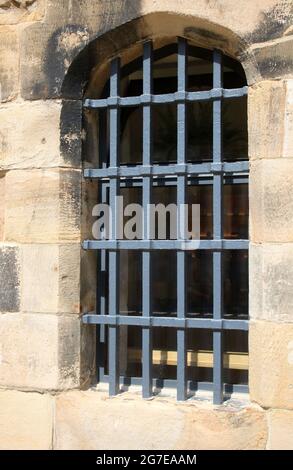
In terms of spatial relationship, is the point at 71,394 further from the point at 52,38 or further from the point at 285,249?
the point at 52,38

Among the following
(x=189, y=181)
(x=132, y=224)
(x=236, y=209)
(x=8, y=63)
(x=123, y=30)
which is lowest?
(x=132, y=224)

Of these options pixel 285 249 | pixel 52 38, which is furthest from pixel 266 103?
pixel 52 38

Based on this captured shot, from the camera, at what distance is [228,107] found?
4910 millimetres

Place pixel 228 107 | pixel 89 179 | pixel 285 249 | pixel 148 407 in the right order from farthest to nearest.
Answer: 1. pixel 228 107
2. pixel 89 179
3. pixel 148 407
4. pixel 285 249

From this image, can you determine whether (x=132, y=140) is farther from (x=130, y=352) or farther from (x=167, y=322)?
(x=167, y=322)

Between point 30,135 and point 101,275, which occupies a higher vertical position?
point 30,135

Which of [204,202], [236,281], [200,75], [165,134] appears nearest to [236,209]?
[204,202]

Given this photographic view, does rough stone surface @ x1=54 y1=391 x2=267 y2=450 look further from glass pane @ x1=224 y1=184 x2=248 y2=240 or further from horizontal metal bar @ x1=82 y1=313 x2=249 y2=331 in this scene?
glass pane @ x1=224 y1=184 x2=248 y2=240

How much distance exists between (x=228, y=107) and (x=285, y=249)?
2.83 metres

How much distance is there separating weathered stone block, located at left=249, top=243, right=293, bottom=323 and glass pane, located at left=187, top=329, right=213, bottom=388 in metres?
0.62

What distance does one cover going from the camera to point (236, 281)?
507cm

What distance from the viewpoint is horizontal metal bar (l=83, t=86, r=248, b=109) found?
8.33 feet

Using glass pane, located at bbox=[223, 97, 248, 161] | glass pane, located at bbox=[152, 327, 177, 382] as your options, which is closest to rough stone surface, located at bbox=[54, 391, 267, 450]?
glass pane, located at bbox=[152, 327, 177, 382]

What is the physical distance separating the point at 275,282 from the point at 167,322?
1.73 ft
